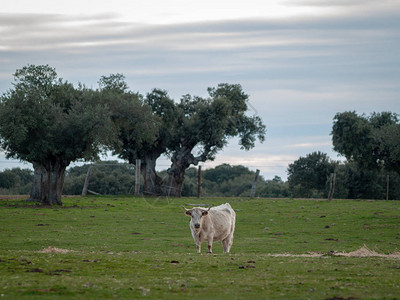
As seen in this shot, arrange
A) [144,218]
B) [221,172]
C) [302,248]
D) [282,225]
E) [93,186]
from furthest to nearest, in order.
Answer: [221,172]
[93,186]
[144,218]
[282,225]
[302,248]

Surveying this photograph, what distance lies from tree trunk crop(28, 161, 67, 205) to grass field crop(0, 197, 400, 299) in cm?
148

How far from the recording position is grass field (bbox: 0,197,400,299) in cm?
1161

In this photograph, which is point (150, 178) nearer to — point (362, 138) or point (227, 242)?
point (362, 138)

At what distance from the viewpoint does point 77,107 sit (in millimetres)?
44750

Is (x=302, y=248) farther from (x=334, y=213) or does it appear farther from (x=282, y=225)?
(x=334, y=213)

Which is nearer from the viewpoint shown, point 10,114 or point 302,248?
point 302,248

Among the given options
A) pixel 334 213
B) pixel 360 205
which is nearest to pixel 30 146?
pixel 334 213

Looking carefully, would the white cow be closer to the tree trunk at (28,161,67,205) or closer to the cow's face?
the cow's face

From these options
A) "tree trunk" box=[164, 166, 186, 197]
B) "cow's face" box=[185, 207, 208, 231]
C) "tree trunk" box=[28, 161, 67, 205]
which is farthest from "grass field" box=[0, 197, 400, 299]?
"tree trunk" box=[164, 166, 186, 197]

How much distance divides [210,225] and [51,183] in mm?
23759

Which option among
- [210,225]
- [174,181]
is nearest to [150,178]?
[174,181]

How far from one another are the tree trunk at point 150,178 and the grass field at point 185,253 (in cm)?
1538

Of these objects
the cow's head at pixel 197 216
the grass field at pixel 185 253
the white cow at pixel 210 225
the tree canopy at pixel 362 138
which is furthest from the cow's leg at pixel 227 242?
the tree canopy at pixel 362 138

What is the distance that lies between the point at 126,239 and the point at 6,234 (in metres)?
5.88
